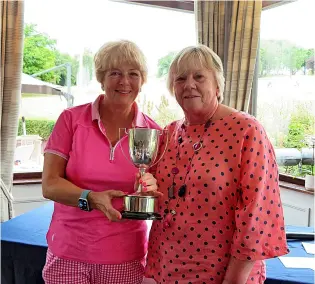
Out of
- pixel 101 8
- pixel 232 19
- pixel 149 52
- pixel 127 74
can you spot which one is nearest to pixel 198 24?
pixel 232 19

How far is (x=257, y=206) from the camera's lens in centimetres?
120

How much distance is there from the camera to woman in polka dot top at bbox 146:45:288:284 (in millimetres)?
1211

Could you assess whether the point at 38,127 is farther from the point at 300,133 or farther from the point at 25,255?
the point at 300,133

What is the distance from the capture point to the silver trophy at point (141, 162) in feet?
4.34

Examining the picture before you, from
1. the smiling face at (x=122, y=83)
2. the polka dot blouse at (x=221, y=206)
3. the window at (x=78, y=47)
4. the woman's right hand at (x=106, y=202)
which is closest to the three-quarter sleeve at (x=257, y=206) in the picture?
the polka dot blouse at (x=221, y=206)

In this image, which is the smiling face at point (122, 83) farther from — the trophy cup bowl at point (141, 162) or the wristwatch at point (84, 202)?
the wristwatch at point (84, 202)

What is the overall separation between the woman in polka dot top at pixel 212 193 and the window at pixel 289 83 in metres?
2.42

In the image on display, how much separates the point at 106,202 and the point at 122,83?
46 centimetres

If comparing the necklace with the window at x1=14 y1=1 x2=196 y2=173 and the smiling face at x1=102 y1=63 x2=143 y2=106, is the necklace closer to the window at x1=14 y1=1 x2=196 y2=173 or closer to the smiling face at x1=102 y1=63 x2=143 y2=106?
the smiling face at x1=102 y1=63 x2=143 y2=106

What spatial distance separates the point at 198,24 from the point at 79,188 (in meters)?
2.71

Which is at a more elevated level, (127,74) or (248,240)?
(127,74)

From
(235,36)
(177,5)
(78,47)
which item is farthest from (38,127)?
(235,36)

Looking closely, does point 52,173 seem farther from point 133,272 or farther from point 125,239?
point 133,272

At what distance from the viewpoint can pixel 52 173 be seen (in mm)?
1438
